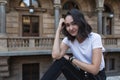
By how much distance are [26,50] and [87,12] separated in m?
6.35

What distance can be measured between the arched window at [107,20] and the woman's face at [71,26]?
17.3m

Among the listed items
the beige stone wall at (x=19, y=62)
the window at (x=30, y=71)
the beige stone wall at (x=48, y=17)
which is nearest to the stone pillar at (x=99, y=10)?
the beige stone wall at (x=48, y=17)

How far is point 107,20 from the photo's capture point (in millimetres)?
20906

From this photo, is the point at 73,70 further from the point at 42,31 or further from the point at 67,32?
the point at 42,31

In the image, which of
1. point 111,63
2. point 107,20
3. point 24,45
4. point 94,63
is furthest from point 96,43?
point 107,20

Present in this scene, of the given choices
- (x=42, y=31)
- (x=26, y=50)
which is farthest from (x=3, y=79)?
(x=42, y=31)

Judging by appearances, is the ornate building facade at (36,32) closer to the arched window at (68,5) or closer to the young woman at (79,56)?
the arched window at (68,5)

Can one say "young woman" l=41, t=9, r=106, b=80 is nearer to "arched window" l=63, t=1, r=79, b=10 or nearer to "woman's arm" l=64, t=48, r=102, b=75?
"woman's arm" l=64, t=48, r=102, b=75

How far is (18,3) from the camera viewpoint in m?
17.7

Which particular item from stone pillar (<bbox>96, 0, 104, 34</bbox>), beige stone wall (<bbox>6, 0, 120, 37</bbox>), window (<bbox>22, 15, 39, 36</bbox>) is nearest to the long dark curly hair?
beige stone wall (<bbox>6, 0, 120, 37</bbox>)

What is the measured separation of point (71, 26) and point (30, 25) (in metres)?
15.1

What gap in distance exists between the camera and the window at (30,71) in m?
17.2

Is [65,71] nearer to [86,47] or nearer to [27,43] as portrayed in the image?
[86,47]

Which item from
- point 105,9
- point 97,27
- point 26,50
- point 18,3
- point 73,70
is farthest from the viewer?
point 105,9
